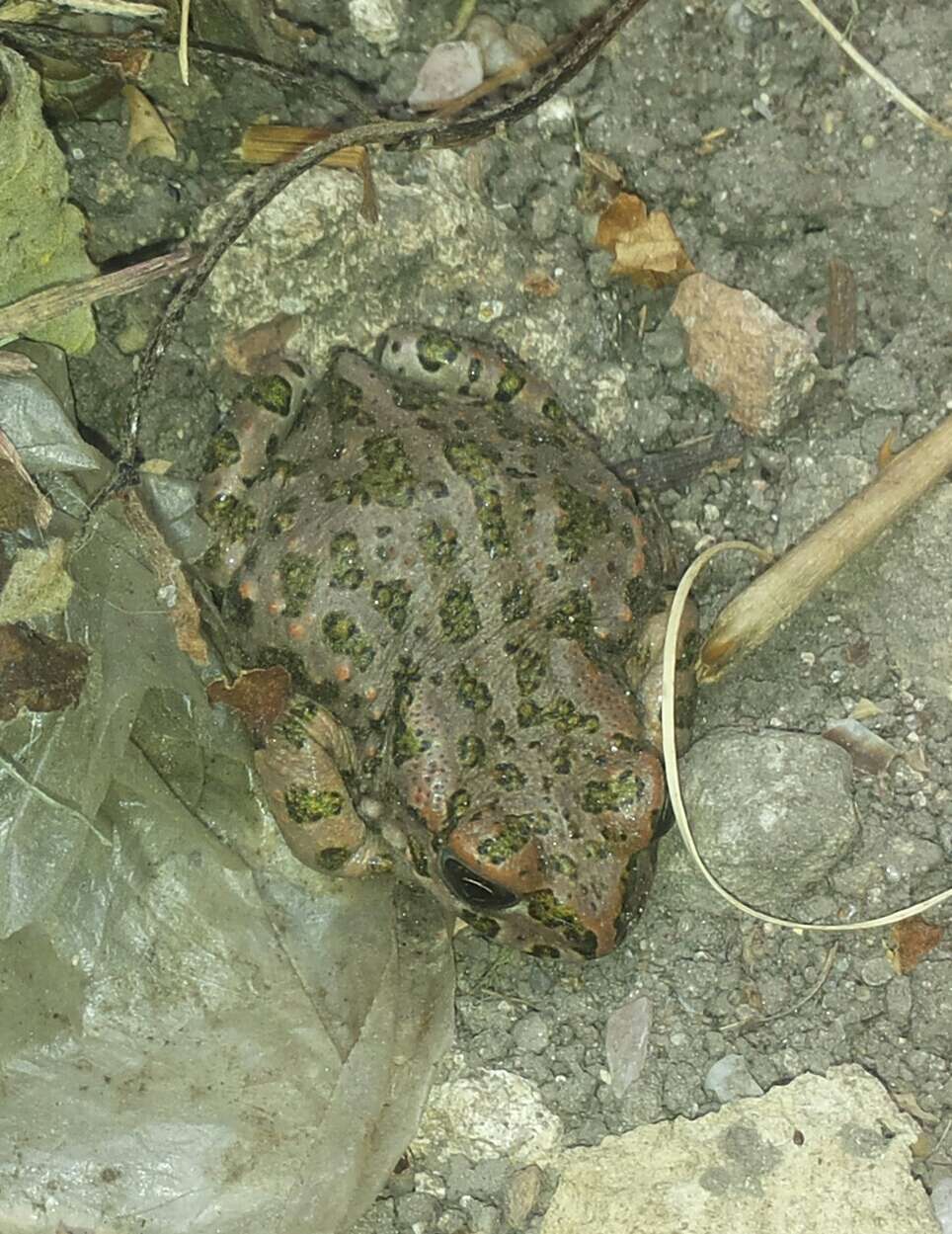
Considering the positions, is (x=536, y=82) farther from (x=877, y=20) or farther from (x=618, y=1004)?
(x=618, y=1004)

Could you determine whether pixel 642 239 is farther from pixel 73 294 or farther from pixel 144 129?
pixel 73 294

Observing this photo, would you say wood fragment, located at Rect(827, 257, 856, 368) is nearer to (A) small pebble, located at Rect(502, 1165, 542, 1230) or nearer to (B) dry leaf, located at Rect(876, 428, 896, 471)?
(B) dry leaf, located at Rect(876, 428, 896, 471)

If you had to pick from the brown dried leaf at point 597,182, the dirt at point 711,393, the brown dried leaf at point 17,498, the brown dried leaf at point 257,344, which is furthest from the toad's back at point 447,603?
the brown dried leaf at point 597,182

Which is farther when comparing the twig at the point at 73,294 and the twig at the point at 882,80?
the twig at the point at 882,80

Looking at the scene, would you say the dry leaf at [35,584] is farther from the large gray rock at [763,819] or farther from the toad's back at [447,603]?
the large gray rock at [763,819]

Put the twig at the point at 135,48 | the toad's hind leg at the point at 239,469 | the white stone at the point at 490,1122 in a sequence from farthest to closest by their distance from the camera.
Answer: the toad's hind leg at the point at 239,469 → the white stone at the point at 490,1122 → the twig at the point at 135,48

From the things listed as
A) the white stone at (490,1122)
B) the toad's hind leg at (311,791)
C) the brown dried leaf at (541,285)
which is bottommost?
the white stone at (490,1122)

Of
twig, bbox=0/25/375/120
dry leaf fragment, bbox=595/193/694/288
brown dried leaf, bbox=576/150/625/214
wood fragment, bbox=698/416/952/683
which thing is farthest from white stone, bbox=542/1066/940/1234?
twig, bbox=0/25/375/120
